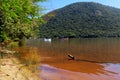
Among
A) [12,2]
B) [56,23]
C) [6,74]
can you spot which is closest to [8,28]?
[12,2]

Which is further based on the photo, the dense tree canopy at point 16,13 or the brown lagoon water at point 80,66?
the brown lagoon water at point 80,66

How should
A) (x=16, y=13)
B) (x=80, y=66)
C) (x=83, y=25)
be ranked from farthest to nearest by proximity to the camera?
(x=83, y=25) < (x=80, y=66) < (x=16, y=13)

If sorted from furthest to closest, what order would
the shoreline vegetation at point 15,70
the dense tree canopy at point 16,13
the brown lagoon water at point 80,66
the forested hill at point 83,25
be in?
the forested hill at point 83,25
the brown lagoon water at point 80,66
the dense tree canopy at point 16,13
the shoreline vegetation at point 15,70

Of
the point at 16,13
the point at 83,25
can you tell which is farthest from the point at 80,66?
the point at 83,25

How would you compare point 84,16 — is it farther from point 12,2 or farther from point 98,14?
point 12,2

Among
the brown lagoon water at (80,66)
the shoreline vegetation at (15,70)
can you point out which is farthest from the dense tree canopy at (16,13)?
the brown lagoon water at (80,66)

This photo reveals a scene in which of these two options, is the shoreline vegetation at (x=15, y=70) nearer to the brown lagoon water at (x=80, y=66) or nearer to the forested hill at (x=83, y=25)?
the brown lagoon water at (x=80, y=66)

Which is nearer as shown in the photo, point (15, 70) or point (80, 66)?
point (15, 70)

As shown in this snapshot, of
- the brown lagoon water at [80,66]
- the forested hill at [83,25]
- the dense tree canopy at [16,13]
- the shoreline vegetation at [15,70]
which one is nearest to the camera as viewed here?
the shoreline vegetation at [15,70]

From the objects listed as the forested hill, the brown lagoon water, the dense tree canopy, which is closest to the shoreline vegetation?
the brown lagoon water

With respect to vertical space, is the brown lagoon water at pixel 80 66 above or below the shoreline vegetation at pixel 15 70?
below

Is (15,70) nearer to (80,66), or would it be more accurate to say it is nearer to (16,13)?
(16,13)

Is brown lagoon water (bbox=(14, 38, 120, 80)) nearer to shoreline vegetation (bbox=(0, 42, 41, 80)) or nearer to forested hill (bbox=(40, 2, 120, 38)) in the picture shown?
shoreline vegetation (bbox=(0, 42, 41, 80))

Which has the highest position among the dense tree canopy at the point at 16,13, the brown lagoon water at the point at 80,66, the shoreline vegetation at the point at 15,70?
the dense tree canopy at the point at 16,13
